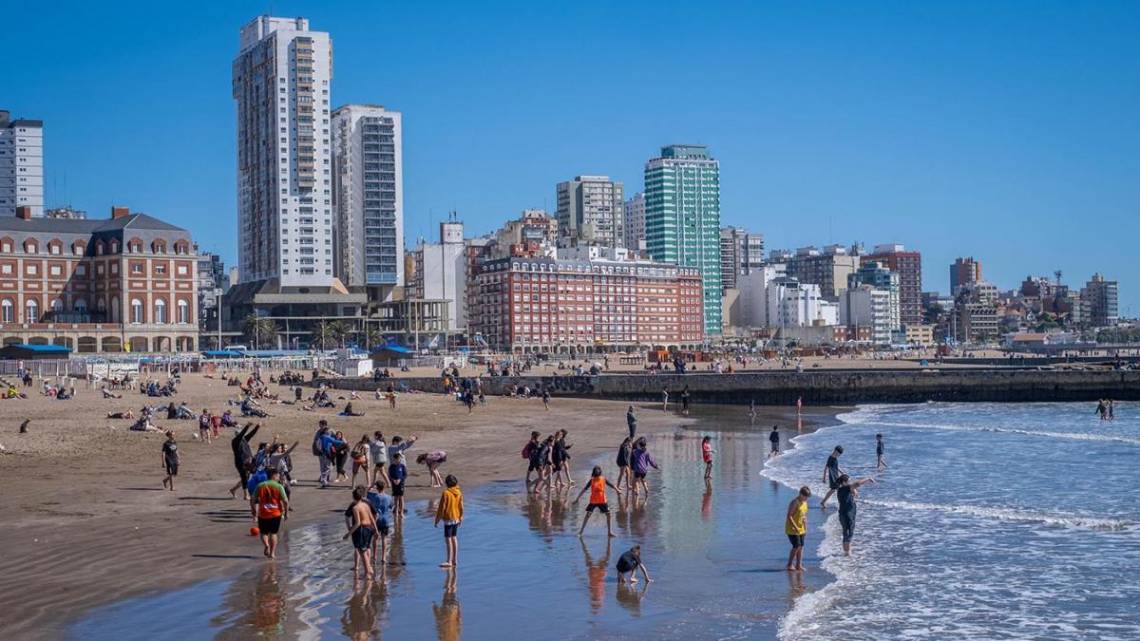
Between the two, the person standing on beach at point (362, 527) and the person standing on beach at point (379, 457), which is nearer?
the person standing on beach at point (362, 527)

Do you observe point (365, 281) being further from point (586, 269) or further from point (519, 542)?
point (519, 542)

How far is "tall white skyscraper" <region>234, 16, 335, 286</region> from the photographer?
138 meters

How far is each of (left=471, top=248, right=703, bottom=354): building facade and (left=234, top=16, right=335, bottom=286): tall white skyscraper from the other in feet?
70.3

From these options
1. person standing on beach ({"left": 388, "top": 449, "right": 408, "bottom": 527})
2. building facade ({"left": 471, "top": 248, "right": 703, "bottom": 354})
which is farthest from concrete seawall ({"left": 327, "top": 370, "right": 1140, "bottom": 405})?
building facade ({"left": 471, "top": 248, "right": 703, "bottom": 354})

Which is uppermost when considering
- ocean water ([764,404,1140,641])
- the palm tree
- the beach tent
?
the palm tree

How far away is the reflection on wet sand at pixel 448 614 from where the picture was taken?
1279cm

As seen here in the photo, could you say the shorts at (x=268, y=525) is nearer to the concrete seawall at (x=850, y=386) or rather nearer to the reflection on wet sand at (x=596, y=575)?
the reflection on wet sand at (x=596, y=575)

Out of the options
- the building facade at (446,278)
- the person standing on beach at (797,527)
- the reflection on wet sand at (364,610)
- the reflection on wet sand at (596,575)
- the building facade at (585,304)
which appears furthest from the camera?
the building facade at (446,278)

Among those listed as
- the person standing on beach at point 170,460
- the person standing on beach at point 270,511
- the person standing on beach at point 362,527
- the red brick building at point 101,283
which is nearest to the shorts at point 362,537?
the person standing on beach at point 362,527

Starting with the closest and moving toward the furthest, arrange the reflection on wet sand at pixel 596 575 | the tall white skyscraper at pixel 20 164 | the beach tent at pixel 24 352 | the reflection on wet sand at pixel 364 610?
the reflection on wet sand at pixel 364 610, the reflection on wet sand at pixel 596 575, the beach tent at pixel 24 352, the tall white skyscraper at pixel 20 164

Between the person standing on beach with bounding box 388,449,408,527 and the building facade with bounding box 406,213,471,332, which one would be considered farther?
the building facade with bounding box 406,213,471,332

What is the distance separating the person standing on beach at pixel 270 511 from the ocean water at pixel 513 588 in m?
0.31

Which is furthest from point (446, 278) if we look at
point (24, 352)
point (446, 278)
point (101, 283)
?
point (24, 352)

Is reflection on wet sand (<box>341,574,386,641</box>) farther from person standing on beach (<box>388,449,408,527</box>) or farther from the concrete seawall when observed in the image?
the concrete seawall
